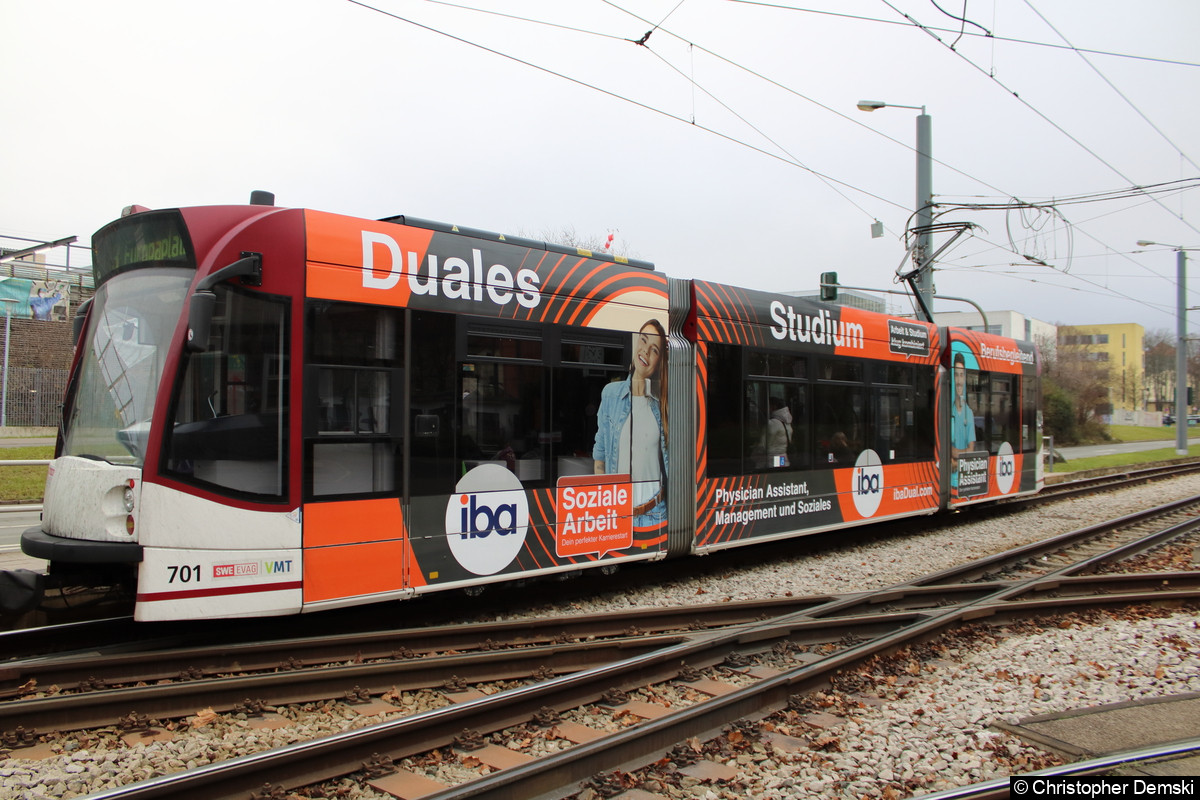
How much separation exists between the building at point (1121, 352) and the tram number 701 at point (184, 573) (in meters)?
76.1

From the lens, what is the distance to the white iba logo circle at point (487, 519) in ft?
22.2

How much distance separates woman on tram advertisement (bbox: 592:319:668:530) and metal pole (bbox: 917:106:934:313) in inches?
406

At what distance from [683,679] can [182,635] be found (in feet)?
12.2

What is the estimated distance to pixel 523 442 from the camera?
7316mm

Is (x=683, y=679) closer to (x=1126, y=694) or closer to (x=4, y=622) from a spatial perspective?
(x=1126, y=694)

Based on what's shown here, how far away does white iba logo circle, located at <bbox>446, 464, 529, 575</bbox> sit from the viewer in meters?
6.78

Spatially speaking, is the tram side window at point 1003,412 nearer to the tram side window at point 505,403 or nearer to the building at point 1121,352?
the tram side window at point 505,403

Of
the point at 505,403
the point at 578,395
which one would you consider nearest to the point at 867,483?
the point at 578,395

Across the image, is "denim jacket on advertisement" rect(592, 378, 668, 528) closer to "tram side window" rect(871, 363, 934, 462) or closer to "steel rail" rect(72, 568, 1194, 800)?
"steel rail" rect(72, 568, 1194, 800)

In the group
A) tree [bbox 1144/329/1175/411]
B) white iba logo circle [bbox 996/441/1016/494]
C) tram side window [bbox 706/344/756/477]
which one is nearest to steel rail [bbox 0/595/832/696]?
tram side window [bbox 706/344/756/477]

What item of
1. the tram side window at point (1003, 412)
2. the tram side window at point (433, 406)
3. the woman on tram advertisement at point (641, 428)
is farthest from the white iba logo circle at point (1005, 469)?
the tram side window at point (433, 406)

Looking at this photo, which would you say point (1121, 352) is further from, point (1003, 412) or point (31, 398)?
point (31, 398)

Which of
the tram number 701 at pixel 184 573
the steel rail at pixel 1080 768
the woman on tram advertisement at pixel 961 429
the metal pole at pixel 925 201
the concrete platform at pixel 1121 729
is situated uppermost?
the metal pole at pixel 925 201

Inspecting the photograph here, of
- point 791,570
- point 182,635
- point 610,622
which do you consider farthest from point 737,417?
point 182,635
